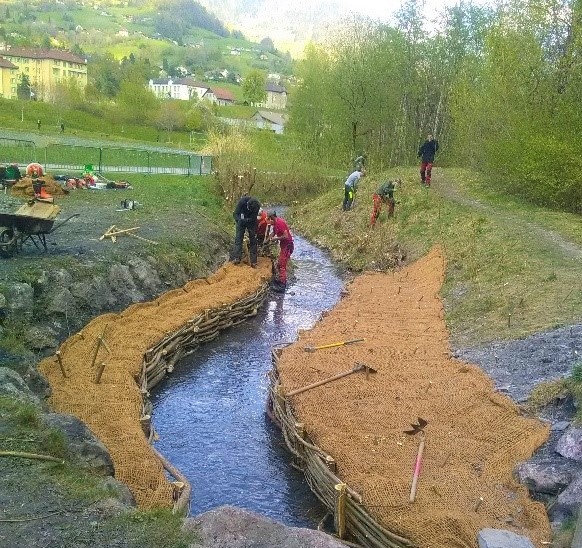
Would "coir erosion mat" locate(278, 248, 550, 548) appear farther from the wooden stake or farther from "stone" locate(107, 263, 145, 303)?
"stone" locate(107, 263, 145, 303)

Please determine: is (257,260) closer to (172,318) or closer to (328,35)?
(172,318)

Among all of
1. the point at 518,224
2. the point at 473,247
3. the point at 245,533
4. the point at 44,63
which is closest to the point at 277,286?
the point at 473,247

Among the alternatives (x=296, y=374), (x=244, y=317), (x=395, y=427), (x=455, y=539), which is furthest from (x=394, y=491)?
(x=244, y=317)

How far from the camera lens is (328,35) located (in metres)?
54.2

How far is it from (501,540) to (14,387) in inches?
251

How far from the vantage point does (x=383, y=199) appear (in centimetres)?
2622

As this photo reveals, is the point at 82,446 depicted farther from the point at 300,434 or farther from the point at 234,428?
the point at 234,428

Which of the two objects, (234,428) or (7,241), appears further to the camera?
(7,241)

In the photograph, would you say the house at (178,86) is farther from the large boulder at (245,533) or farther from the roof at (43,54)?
the large boulder at (245,533)

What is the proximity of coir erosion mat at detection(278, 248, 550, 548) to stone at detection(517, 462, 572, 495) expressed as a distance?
15 cm

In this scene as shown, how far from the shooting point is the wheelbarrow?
13.6 m

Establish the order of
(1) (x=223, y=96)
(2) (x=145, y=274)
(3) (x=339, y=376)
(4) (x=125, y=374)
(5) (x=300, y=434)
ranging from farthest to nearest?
(1) (x=223, y=96)
(2) (x=145, y=274)
(4) (x=125, y=374)
(3) (x=339, y=376)
(5) (x=300, y=434)

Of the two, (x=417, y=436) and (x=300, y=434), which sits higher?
(x=417, y=436)

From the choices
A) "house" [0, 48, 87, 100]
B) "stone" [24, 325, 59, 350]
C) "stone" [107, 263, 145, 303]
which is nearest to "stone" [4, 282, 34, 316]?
"stone" [24, 325, 59, 350]
